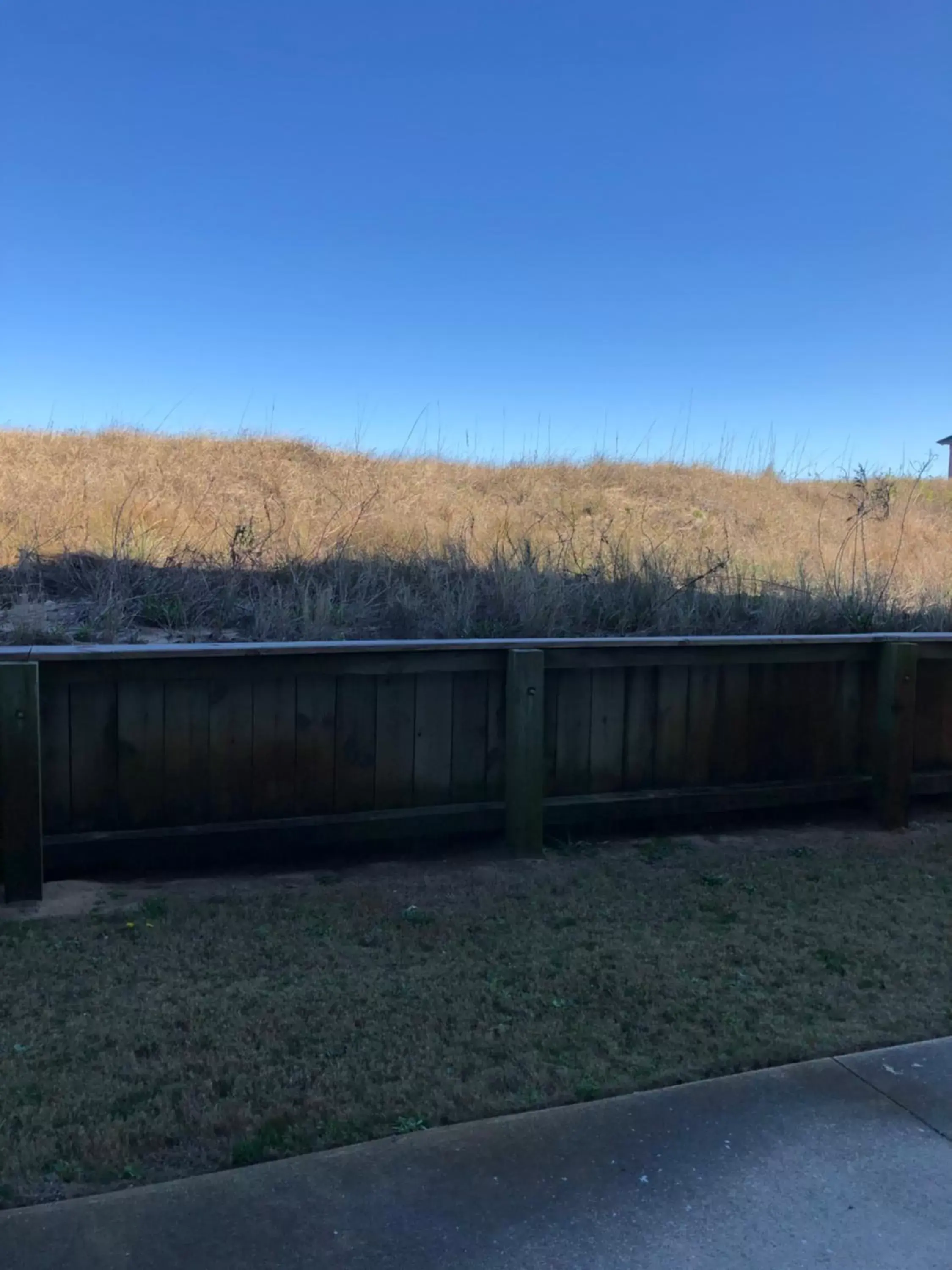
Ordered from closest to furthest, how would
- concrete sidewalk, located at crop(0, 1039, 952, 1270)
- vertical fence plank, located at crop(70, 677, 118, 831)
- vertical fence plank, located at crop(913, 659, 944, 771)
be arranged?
1. concrete sidewalk, located at crop(0, 1039, 952, 1270)
2. vertical fence plank, located at crop(70, 677, 118, 831)
3. vertical fence plank, located at crop(913, 659, 944, 771)

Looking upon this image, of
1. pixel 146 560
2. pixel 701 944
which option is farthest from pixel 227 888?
pixel 146 560

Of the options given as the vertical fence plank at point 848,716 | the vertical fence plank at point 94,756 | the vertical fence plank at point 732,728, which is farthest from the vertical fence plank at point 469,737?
the vertical fence plank at point 848,716

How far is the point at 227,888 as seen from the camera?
13.9 ft

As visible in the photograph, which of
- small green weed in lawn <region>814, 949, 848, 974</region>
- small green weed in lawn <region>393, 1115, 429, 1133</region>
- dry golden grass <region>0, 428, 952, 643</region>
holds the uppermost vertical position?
dry golden grass <region>0, 428, 952, 643</region>

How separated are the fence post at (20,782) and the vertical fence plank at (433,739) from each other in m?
1.69

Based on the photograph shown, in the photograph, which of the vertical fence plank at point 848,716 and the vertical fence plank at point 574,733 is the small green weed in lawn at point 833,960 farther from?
the vertical fence plank at point 848,716

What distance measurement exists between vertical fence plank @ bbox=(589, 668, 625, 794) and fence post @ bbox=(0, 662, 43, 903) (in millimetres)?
2628

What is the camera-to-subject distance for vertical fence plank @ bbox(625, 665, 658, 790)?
16.6ft

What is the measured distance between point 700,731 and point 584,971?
2079mm

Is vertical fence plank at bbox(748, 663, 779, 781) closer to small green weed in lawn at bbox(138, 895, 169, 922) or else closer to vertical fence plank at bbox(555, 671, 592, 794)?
vertical fence plank at bbox(555, 671, 592, 794)


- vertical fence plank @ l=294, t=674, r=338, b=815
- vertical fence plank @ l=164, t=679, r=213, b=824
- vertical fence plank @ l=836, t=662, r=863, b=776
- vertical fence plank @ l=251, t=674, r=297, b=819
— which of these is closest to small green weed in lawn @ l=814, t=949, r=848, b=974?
vertical fence plank @ l=836, t=662, r=863, b=776

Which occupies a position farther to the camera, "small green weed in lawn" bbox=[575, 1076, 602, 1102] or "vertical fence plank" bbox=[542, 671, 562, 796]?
"vertical fence plank" bbox=[542, 671, 562, 796]

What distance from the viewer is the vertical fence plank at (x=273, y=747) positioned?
4.42m

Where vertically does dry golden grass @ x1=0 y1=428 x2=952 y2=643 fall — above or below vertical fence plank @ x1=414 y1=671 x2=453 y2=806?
above
